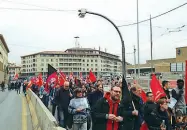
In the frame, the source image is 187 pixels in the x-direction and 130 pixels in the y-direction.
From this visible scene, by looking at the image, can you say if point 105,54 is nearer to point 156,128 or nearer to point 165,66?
point 165,66

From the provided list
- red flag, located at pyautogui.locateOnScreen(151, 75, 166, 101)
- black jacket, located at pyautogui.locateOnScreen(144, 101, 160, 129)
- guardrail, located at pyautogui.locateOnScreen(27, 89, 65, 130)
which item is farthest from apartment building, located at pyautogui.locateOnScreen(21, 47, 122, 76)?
black jacket, located at pyautogui.locateOnScreen(144, 101, 160, 129)

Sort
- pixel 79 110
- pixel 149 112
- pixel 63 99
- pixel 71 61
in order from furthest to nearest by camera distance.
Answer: pixel 71 61
pixel 63 99
pixel 79 110
pixel 149 112

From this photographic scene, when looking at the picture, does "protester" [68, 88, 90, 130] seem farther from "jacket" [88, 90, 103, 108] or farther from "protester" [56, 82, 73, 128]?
"jacket" [88, 90, 103, 108]

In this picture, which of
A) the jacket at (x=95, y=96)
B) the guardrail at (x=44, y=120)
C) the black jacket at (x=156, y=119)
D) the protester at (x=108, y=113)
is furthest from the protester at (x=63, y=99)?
the black jacket at (x=156, y=119)

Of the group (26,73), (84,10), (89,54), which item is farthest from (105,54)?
(84,10)

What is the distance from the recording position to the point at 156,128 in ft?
18.6

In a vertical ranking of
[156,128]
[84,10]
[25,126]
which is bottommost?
[25,126]

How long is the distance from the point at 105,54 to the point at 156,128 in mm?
164377

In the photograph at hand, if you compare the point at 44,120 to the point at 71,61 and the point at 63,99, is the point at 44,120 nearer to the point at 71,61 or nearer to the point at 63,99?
the point at 63,99

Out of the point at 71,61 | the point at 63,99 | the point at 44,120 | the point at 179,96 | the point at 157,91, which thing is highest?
the point at 71,61

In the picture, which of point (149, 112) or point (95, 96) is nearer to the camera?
point (149, 112)

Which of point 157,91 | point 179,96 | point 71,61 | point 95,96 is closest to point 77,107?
point 95,96

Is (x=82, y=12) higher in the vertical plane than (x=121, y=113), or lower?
higher

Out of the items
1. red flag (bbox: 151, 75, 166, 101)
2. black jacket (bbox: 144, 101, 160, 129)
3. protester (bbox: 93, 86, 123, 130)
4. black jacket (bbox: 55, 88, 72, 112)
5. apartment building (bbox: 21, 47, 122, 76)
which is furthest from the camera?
apartment building (bbox: 21, 47, 122, 76)
